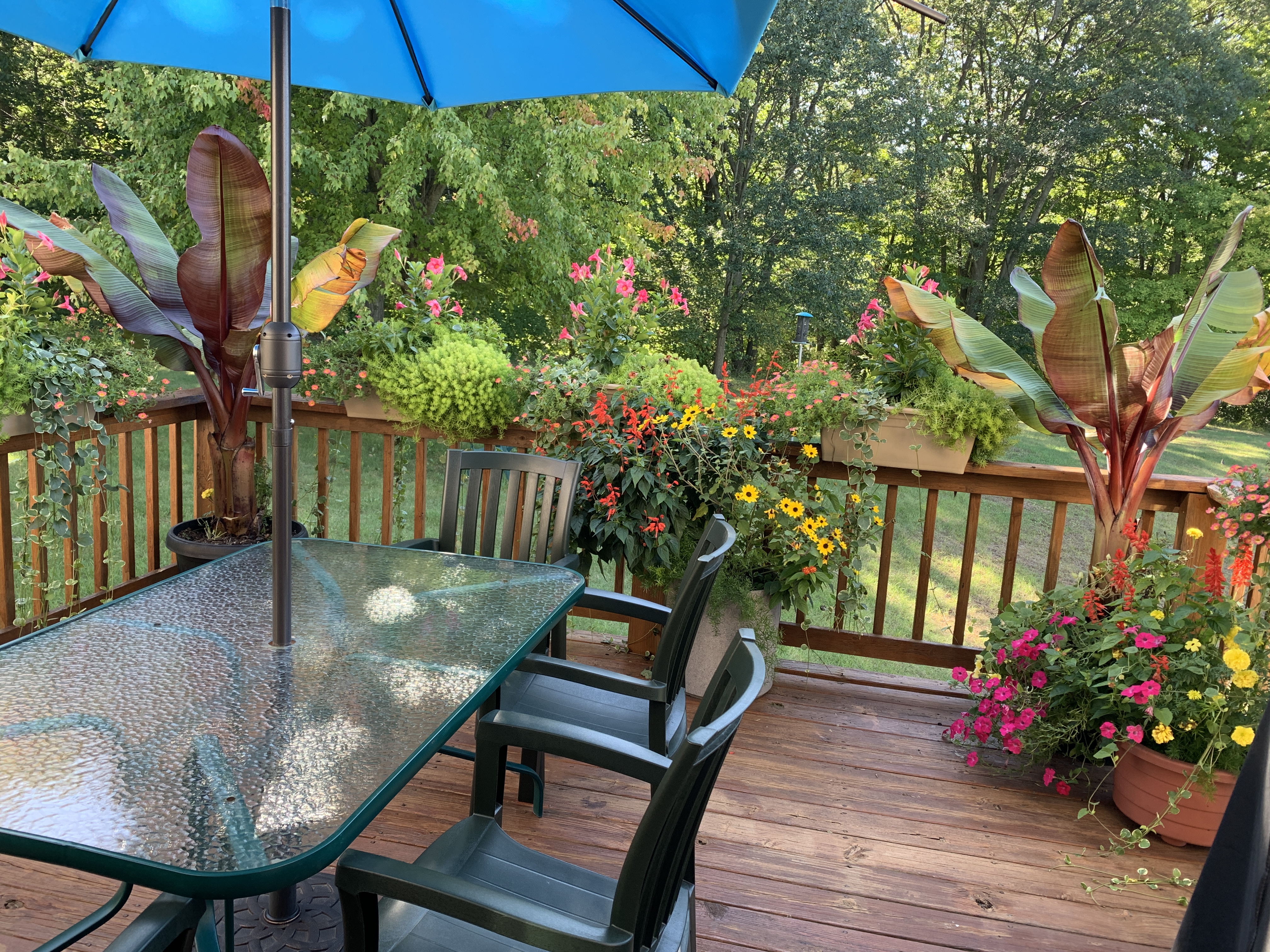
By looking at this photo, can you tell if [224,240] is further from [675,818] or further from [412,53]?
[675,818]

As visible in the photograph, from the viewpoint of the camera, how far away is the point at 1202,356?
289 centimetres

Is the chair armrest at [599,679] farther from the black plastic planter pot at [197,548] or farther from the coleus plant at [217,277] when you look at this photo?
the coleus plant at [217,277]

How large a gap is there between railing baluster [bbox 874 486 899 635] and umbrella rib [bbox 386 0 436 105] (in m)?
2.21

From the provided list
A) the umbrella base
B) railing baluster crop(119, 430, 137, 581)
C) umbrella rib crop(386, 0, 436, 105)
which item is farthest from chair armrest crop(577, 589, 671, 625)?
railing baluster crop(119, 430, 137, 581)

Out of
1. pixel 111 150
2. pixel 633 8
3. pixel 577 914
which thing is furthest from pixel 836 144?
pixel 577 914

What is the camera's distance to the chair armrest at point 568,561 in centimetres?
274

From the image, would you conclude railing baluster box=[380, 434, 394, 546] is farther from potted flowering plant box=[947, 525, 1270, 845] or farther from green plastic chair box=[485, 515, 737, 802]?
potted flowering plant box=[947, 525, 1270, 845]

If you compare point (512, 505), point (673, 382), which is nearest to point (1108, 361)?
point (673, 382)

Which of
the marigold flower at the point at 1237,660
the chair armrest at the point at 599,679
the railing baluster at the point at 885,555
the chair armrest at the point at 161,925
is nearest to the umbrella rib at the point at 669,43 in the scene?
the chair armrest at the point at 599,679

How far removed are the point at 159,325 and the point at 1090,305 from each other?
10.9ft

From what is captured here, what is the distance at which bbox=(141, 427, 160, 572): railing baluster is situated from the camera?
12.1 feet

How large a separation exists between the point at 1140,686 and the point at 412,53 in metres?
2.78

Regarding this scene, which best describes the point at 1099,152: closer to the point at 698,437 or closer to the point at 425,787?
→ the point at 698,437

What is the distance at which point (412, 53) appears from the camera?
2412mm
